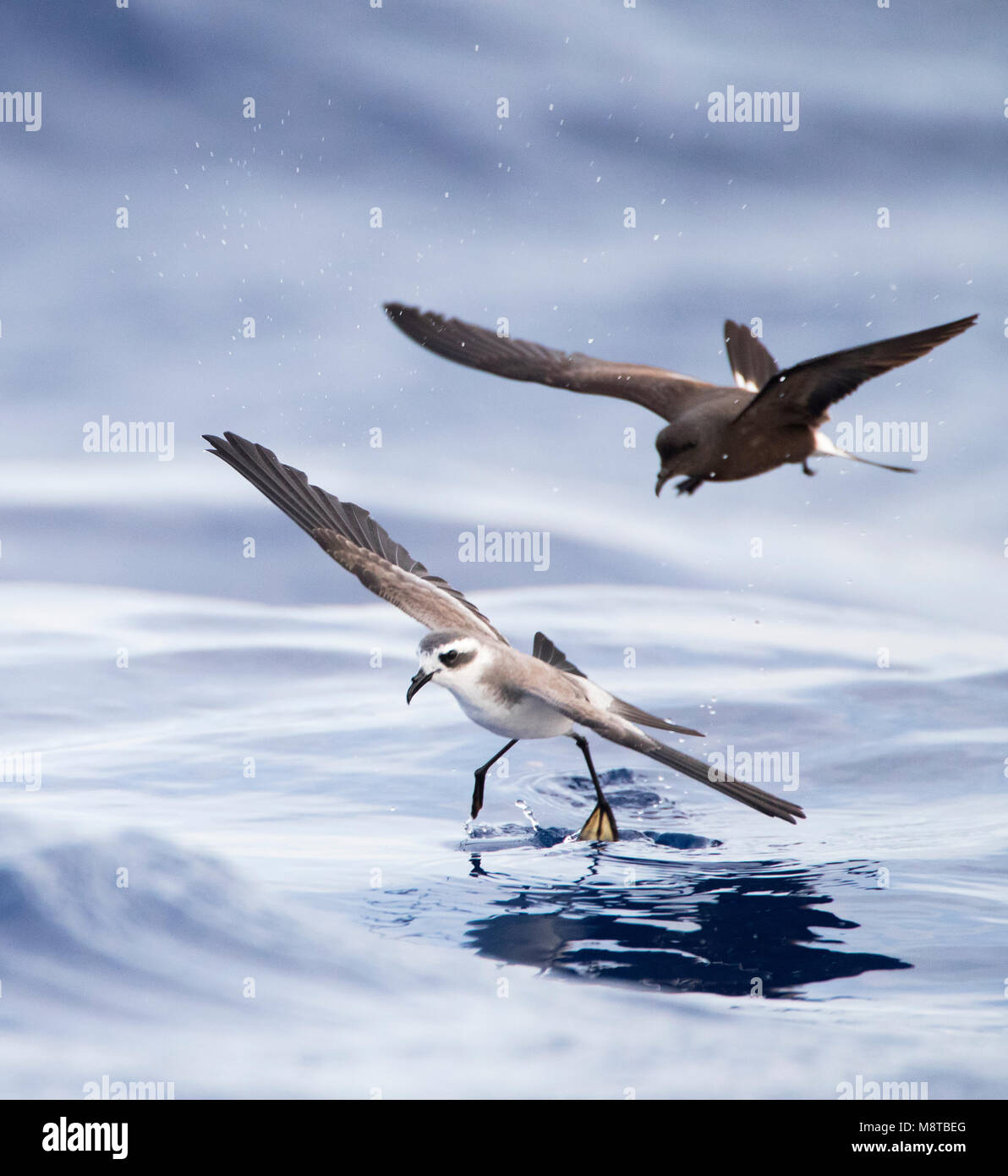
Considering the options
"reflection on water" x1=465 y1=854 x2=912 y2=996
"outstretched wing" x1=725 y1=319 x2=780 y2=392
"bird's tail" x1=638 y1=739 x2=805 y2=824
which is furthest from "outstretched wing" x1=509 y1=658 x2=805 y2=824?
"outstretched wing" x1=725 y1=319 x2=780 y2=392

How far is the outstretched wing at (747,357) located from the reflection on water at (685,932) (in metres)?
2.93

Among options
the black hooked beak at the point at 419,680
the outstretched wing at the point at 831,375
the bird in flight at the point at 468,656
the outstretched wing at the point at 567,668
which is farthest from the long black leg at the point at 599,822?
the outstretched wing at the point at 831,375

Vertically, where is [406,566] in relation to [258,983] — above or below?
above

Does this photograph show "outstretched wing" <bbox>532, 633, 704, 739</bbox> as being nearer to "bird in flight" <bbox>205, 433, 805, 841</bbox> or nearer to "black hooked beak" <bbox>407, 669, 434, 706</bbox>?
"bird in flight" <bbox>205, 433, 805, 841</bbox>

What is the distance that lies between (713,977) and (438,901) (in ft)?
5.44

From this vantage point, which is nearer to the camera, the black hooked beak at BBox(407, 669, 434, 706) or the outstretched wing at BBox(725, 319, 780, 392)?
the black hooked beak at BBox(407, 669, 434, 706)

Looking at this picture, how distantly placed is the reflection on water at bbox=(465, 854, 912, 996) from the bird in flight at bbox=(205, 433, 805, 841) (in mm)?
899

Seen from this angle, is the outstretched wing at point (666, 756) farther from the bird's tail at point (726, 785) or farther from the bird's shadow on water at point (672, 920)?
the bird's shadow on water at point (672, 920)

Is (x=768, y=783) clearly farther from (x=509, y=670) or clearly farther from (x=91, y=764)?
(x=91, y=764)

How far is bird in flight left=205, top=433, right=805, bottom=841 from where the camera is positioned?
758cm

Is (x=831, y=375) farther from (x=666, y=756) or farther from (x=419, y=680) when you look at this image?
(x=419, y=680)

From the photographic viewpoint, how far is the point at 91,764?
10641mm

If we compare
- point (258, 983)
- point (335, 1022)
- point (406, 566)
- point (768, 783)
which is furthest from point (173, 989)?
point (768, 783)

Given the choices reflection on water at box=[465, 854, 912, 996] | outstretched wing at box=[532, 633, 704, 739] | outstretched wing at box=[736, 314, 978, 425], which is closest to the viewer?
outstretched wing at box=[736, 314, 978, 425]
